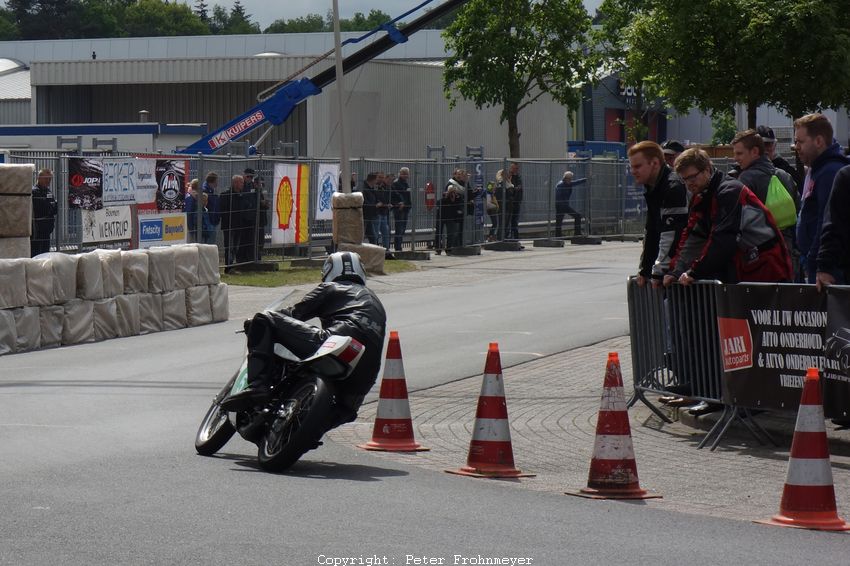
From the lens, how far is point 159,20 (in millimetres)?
175750

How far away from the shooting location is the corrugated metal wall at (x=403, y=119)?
154ft

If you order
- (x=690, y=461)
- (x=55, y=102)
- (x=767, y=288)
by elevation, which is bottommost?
(x=690, y=461)

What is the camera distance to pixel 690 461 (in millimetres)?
9523

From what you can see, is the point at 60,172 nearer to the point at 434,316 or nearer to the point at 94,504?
the point at 434,316

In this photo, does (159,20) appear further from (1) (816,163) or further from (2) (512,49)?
(1) (816,163)

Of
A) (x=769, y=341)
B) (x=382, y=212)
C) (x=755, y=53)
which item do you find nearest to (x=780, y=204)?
(x=769, y=341)

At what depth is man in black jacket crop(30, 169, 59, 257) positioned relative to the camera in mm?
20953

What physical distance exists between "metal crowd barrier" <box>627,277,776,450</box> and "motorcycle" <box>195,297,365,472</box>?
2.67 metres

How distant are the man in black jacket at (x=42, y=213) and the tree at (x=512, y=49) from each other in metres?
28.4

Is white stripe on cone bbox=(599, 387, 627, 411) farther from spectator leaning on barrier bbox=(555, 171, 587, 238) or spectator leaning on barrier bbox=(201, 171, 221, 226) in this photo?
spectator leaning on barrier bbox=(555, 171, 587, 238)

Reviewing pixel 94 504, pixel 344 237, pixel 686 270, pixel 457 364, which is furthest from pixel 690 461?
pixel 344 237

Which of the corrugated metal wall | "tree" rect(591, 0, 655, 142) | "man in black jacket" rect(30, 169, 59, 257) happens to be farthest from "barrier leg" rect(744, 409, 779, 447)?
"tree" rect(591, 0, 655, 142)

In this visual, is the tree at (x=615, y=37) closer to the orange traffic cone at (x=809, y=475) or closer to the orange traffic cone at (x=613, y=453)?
the orange traffic cone at (x=613, y=453)

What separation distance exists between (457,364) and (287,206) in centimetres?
1378
